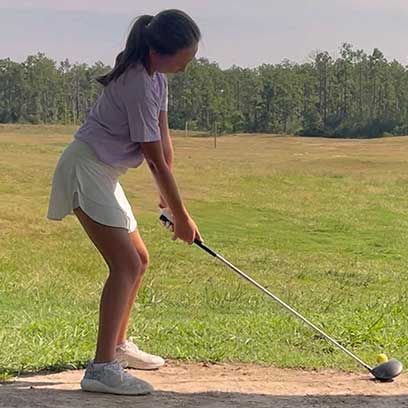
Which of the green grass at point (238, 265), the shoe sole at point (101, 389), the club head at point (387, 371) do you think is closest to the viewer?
the shoe sole at point (101, 389)

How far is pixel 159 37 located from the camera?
151 inches

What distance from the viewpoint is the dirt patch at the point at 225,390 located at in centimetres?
379

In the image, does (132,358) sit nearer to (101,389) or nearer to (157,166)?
(101,389)

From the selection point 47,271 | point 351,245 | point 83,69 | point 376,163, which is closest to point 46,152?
point 376,163

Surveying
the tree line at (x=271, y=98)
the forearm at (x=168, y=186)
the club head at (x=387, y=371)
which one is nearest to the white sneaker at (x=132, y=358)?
the forearm at (x=168, y=186)

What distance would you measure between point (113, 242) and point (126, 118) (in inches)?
20.6

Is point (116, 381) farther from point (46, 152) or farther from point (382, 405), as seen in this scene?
point (46, 152)

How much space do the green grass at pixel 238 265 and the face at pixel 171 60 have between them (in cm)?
150

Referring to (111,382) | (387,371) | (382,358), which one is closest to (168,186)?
(111,382)

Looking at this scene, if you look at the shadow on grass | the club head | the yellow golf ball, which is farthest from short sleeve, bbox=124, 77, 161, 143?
the yellow golf ball

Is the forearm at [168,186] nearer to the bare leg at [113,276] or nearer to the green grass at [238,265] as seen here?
the bare leg at [113,276]

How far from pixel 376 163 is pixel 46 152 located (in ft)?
58.4

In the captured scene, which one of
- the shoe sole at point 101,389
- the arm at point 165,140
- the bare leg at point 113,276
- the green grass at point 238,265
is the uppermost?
the arm at point 165,140

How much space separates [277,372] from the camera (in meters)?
4.52
